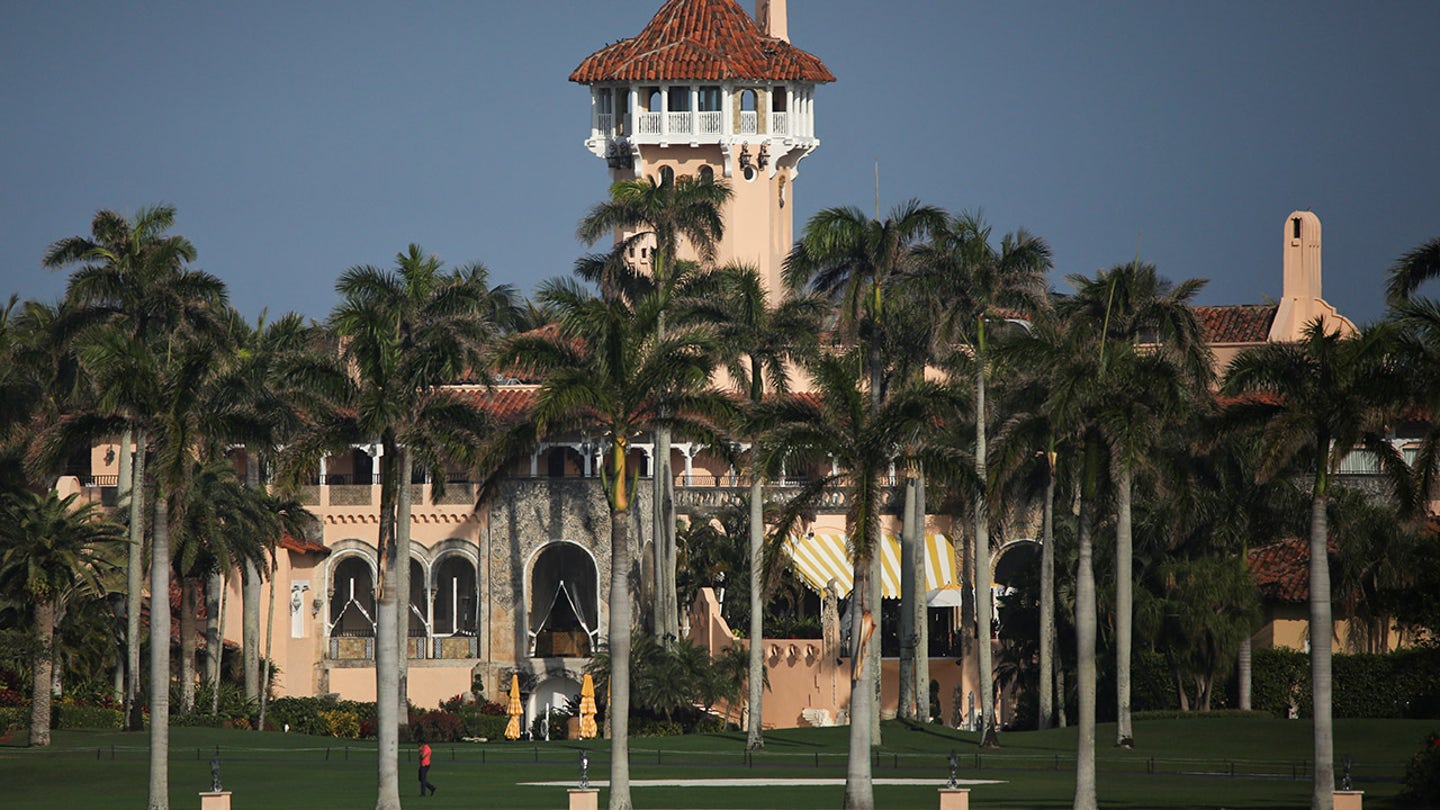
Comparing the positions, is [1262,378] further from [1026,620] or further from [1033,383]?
[1026,620]

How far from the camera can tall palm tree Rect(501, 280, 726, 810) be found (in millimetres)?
44656

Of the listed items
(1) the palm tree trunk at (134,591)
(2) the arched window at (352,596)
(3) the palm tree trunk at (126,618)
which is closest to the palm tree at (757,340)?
(1) the palm tree trunk at (134,591)

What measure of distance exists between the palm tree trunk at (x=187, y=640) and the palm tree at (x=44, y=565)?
5.36 meters

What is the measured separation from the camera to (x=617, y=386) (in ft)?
148

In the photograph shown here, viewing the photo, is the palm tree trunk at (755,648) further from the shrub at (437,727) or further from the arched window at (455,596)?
the arched window at (455,596)

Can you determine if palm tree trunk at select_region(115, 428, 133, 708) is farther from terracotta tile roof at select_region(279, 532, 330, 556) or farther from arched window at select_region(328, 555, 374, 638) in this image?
arched window at select_region(328, 555, 374, 638)

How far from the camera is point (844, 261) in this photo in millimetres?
62906

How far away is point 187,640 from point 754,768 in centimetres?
2056

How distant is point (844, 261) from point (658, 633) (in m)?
12.8

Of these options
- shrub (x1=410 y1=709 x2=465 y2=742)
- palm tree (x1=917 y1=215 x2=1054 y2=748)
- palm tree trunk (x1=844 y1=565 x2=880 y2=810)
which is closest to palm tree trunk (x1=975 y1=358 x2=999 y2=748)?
palm tree (x1=917 y1=215 x2=1054 y2=748)

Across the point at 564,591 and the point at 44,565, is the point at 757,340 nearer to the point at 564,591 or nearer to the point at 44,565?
the point at 44,565

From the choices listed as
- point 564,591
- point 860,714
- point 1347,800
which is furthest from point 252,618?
point 1347,800

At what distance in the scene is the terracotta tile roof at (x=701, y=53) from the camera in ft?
278

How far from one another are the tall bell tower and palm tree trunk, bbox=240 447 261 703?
62.3 ft
